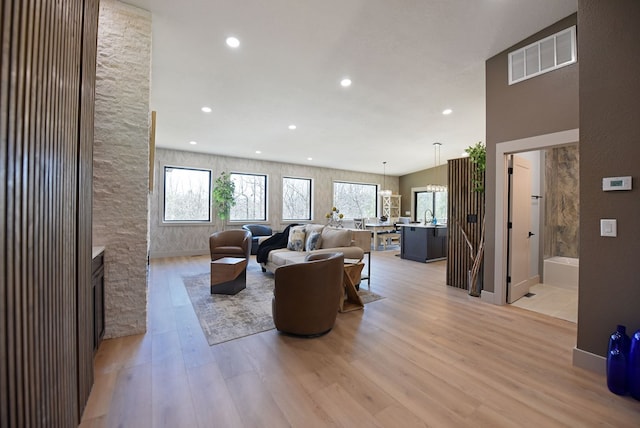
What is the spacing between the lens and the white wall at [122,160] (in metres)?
2.54

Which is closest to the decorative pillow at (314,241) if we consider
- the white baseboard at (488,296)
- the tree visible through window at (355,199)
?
the white baseboard at (488,296)

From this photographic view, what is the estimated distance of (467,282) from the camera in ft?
13.8

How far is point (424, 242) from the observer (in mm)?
6410

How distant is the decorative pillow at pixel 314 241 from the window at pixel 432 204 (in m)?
6.48

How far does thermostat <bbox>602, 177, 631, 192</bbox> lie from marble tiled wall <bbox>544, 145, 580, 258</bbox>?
330 centimetres

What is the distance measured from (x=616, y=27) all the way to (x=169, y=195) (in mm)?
8097

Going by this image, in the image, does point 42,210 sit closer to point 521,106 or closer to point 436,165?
→ point 521,106

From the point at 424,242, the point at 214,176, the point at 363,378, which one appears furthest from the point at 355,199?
the point at 363,378

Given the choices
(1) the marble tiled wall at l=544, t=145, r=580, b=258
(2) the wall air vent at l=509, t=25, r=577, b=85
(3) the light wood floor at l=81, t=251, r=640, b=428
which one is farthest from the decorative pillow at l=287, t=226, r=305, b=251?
(1) the marble tiled wall at l=544, t=145, r=580, b=258

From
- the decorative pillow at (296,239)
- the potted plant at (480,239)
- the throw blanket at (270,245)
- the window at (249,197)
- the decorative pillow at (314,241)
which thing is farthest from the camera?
the window at (249,197)

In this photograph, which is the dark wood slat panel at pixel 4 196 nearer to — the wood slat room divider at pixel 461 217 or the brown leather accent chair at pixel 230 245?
the brown leather accent chair at pixel 230 245

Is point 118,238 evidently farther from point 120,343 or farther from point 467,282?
point 467,282

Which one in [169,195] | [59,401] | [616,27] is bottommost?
[59,401]

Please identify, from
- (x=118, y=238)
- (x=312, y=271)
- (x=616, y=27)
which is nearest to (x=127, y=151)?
(x=118, y=238)
